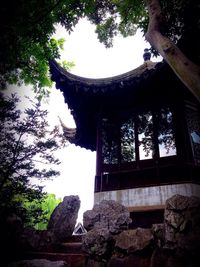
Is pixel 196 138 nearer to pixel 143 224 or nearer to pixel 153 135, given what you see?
pixel 153 135

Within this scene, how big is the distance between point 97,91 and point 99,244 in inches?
194

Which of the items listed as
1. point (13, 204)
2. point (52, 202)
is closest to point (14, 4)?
point (13, 204)

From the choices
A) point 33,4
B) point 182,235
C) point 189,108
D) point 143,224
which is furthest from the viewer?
point 189,108

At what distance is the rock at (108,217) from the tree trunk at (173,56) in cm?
204

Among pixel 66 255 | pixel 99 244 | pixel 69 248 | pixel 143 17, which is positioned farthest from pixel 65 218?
pixel 143 17

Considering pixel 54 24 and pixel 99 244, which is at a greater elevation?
pixel 54 24

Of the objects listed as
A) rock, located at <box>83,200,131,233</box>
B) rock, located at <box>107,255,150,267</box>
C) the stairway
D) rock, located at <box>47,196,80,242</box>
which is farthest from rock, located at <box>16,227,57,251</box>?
rock, located at <box>107,255,150,267</box>

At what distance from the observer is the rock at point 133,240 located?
8.69 feet

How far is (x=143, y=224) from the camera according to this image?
615 cm

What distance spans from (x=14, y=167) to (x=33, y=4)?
13.4 ft

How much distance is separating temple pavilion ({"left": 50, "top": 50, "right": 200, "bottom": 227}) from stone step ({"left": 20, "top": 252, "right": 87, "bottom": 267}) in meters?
2.66

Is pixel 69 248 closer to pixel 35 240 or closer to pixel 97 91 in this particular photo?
pixel 35 240

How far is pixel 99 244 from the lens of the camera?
116 inches

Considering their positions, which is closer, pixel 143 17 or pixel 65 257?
pixel 65 257
